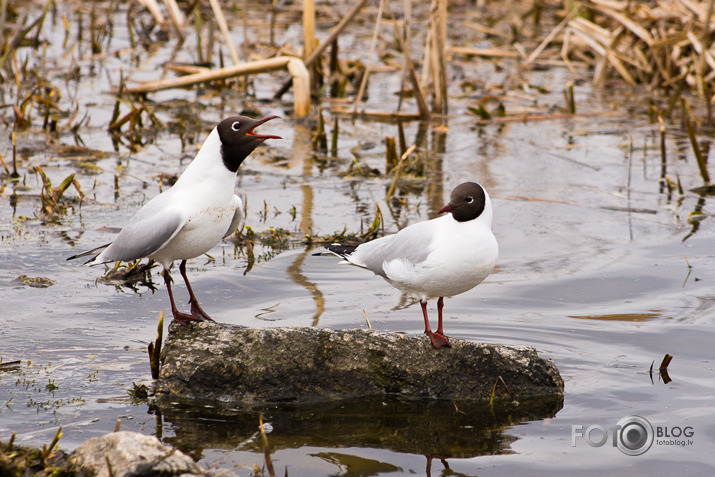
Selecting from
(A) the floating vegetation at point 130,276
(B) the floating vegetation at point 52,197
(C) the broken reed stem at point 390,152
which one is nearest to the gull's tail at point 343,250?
(A) the floating vegetation at point 130,276

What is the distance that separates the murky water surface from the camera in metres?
4.67

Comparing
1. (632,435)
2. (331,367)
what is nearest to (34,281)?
(331,367)

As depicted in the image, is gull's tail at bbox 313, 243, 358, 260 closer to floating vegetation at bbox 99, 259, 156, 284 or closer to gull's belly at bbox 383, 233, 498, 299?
gull's belly at bbox 383, 233, 498, 299

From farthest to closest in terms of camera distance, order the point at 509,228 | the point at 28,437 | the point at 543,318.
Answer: the point at 509,228 < the point at 543,318 < the point at 28,437

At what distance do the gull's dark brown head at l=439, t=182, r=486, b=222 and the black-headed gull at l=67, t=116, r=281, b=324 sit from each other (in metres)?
1.15

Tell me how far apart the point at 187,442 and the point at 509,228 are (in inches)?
188

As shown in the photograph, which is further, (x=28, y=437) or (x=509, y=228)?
(x=509, y=228)

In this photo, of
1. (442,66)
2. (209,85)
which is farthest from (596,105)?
(209,85)

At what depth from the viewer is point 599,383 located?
5398mm

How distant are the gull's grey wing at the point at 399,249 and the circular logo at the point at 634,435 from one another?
144 centimetres

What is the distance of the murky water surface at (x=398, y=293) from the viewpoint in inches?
184

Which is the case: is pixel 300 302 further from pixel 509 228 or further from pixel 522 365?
pixel 509 228

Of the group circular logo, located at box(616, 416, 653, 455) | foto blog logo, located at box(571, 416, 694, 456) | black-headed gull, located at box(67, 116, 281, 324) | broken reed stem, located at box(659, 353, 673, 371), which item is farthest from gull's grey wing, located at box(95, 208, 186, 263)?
broken reed stem, located at box(659, 353, 673, 371)

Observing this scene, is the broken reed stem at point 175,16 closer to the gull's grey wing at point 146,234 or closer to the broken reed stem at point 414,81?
the broken reed stem at point 414,81
